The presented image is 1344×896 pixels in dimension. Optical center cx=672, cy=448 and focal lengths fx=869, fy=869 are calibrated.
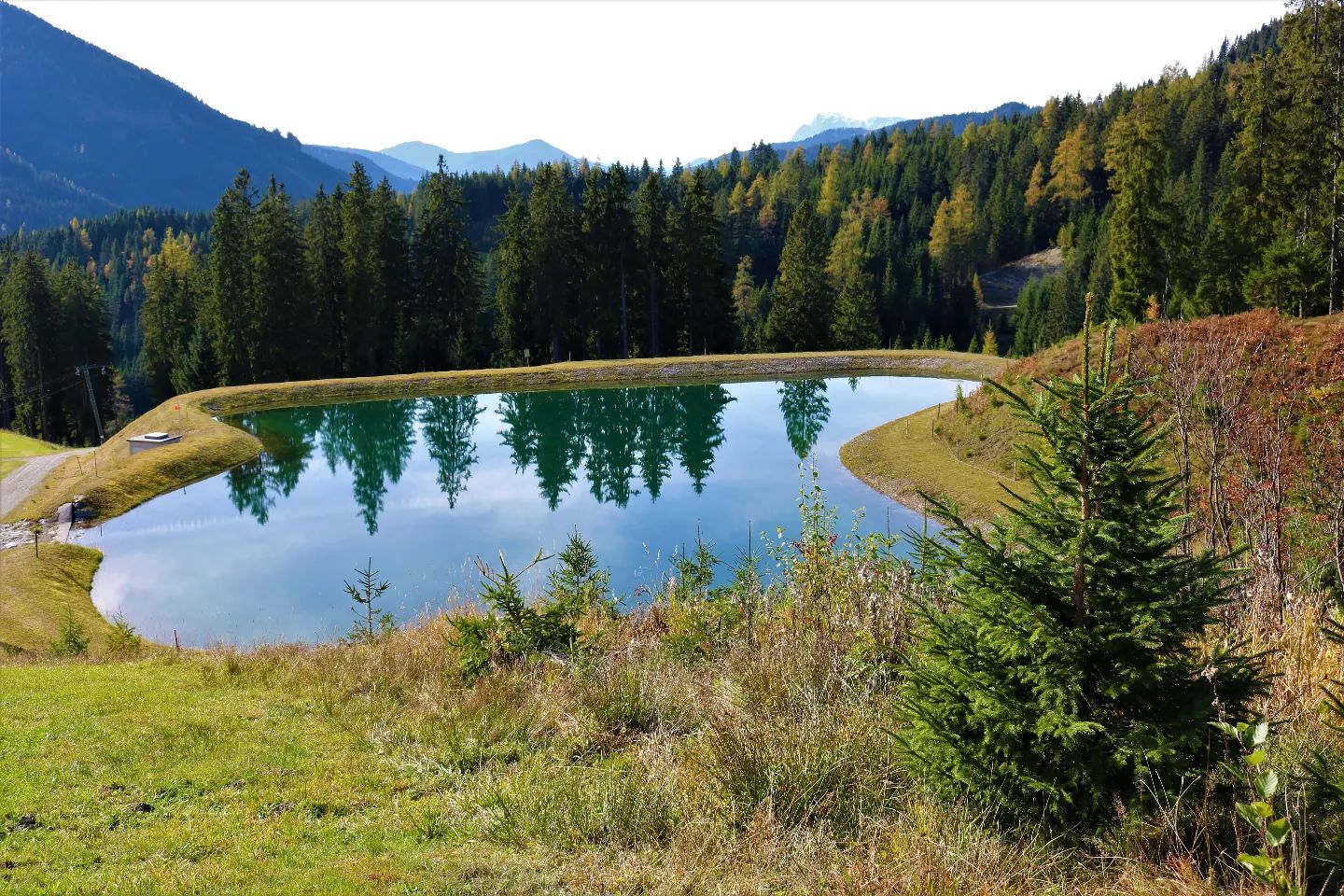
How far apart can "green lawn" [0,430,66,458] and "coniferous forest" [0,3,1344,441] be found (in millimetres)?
11447

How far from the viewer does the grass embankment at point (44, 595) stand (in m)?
16.7

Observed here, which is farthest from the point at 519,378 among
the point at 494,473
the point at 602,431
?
the point at 494,473

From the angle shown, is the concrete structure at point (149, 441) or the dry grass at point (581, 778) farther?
the concrete structure at point (149, 441)

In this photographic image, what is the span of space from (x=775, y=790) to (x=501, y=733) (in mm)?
2567

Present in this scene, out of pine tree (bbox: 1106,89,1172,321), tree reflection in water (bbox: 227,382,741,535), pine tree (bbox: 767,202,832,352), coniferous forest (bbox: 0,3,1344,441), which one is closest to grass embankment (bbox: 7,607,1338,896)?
tree reflection in water (bbox: 227,382,741,535)

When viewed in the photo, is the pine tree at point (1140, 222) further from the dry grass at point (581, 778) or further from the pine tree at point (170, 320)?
the pine tree at point (170, 320)

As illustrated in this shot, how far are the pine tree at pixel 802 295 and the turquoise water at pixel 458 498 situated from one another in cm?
1197

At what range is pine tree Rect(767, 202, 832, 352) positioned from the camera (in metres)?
54.5

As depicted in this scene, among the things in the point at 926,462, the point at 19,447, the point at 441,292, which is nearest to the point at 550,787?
the point at 926,462

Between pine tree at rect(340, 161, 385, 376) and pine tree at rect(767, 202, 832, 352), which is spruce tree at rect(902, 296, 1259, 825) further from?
pine tree at rect(340, 161, 385, 376)

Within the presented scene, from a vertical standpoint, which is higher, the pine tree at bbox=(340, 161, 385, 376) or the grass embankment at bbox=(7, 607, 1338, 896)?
the pine tree at bbox=(340, 161, 385, 376)

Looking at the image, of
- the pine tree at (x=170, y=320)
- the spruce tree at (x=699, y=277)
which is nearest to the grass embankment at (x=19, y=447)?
the pine tree at (x=170, y=320)

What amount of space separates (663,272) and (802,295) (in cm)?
901

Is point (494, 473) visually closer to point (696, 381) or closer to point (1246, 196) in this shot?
point (696, 381)
